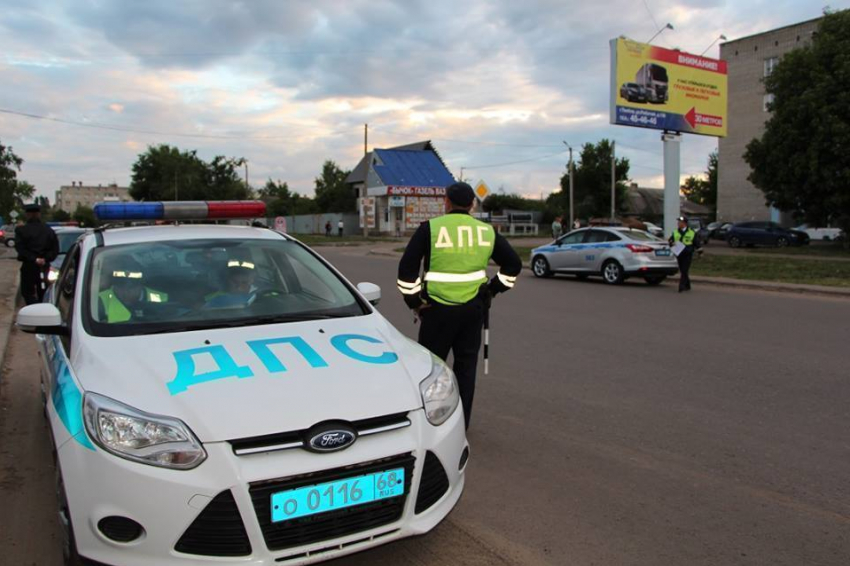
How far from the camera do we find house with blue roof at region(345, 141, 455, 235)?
169 feet

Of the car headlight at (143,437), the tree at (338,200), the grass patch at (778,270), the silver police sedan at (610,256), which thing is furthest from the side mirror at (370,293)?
the tree at (338,200)

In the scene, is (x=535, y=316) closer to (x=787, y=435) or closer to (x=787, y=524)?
(x=787, y=435)

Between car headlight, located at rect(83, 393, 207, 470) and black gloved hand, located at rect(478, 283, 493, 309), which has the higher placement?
black gloved hand, located at rect(478, 283, 493, 309)

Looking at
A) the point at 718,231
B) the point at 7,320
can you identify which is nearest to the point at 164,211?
the point at 7,320

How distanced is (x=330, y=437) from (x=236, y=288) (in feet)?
5.44

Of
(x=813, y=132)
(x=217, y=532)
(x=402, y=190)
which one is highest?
(x=813, y=132)

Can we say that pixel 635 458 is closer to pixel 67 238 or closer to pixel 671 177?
pixel 67 238

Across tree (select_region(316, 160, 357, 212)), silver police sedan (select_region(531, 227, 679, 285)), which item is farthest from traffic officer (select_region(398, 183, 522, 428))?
tree (select_region(316, 160, 357, 212))

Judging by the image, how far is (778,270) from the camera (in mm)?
19109

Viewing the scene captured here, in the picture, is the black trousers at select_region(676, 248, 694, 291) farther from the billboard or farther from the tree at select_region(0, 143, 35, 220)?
the tree at select_region(0, 143, 35, 220)

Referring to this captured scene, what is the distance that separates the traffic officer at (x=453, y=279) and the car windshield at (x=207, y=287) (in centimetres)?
58

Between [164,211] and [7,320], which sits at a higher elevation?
[164,211]

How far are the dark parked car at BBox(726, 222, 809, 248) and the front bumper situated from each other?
1432 inches

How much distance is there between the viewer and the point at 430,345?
14.9 feet
